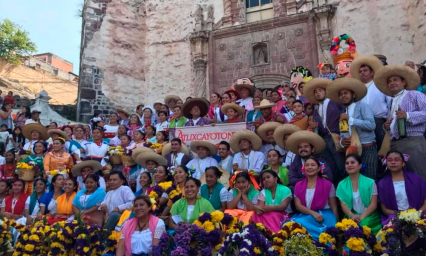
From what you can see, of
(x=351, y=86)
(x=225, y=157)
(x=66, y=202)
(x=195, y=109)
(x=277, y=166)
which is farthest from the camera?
(x=195, y=109)

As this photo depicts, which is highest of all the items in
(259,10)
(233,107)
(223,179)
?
(259,10)

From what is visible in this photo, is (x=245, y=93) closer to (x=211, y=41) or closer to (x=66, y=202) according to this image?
(x=66, y=202)

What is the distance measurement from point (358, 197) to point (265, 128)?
223 centimetres

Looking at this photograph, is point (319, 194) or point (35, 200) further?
point (35, 200)

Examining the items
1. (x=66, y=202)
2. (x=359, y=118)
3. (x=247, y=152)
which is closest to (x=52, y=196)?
(x=66, y=202)

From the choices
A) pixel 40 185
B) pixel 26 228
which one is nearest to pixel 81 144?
pixel 40 185

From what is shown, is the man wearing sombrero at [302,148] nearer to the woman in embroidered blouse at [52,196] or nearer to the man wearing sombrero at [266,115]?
the man wearing sombrero at [266,115]

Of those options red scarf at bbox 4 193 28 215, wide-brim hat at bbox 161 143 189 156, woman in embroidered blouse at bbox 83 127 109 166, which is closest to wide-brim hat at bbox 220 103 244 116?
wide-brim hat at bbox 161 143 189 156

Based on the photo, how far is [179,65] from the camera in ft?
45.1

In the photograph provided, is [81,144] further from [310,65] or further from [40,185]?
[310,65]

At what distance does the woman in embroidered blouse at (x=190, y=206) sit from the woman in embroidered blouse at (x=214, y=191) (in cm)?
32

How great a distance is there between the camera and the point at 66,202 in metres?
5.98

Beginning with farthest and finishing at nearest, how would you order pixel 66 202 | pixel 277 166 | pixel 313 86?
pixel 66 202 < pixel 313 86 < pixel 277 166

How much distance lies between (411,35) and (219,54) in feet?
18.8
